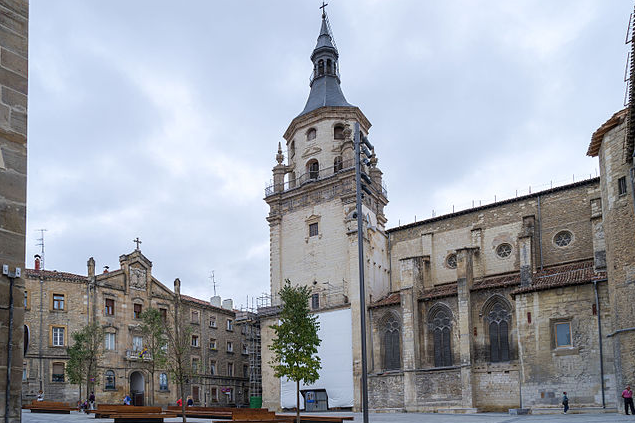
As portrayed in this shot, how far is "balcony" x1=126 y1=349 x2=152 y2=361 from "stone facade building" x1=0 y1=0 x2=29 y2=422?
142 ft

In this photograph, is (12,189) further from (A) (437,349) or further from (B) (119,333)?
(B) (119,333)

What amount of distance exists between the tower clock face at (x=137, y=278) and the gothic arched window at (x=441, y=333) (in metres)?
23.1

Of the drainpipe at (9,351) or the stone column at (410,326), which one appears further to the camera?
the stone column at (410,326)

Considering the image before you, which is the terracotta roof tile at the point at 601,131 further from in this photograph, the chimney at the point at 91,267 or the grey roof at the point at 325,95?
the chimney at the point at 91,267

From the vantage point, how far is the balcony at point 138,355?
157 feet

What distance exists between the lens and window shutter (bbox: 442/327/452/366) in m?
40.2

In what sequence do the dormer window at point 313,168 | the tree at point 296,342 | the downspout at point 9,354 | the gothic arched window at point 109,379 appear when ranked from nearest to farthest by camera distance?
the downspout at point 9,354 < the tree at point 296,342 < the gothic arched window at point 109,379 < the dormer window at point 313,168

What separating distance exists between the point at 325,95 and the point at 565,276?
24713mm

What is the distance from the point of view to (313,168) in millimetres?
50188

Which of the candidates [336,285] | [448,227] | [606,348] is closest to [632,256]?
[606,348]

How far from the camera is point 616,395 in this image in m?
29.9

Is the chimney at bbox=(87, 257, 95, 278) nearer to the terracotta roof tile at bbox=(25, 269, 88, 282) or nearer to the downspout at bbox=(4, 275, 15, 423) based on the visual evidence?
the terracotta roof tile at bbox=(25, 269, 88, 282)

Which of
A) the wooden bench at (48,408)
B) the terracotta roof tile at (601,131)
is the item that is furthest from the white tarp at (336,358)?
the terracotta roof tile at (601,131)

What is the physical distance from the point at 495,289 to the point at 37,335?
A: 29763 millimetres
